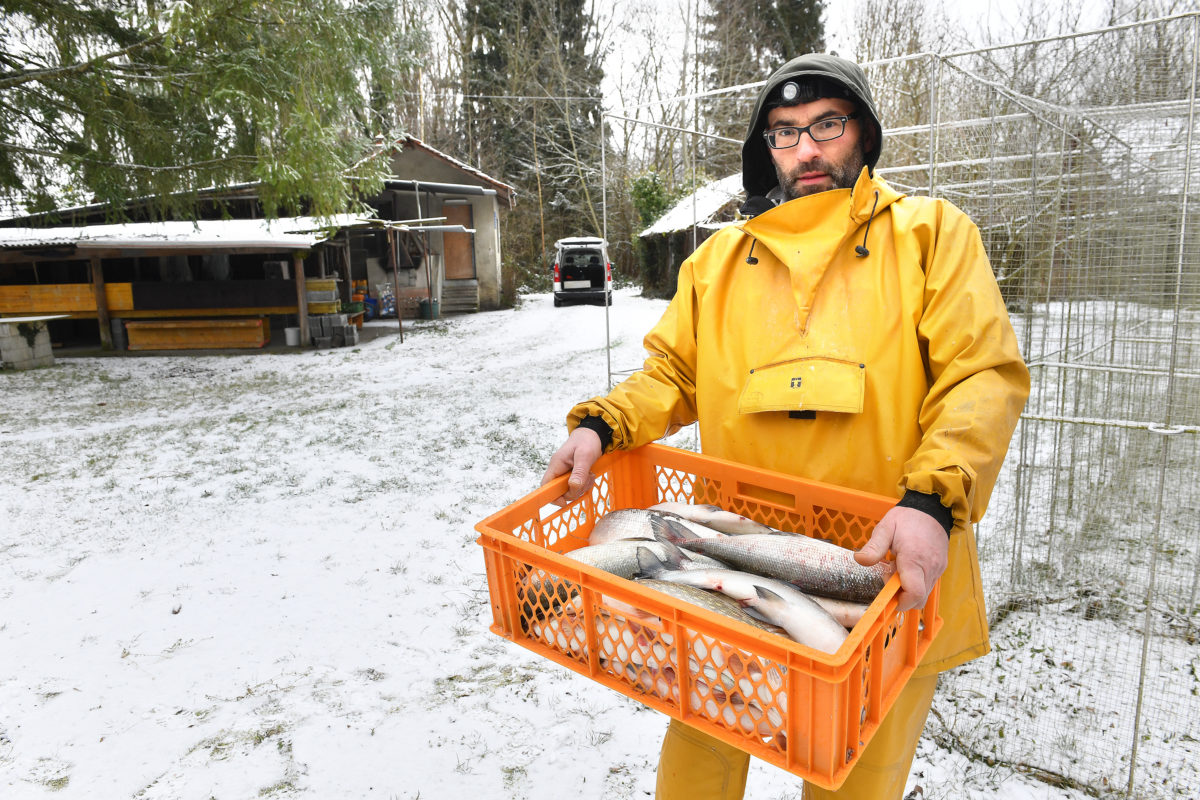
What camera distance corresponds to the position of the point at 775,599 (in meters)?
1.41

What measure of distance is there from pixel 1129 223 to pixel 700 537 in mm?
5232

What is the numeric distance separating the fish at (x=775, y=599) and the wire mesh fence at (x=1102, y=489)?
1.92 m

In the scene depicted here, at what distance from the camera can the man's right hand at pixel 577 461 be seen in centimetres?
174

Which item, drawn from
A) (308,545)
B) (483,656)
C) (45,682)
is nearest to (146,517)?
(308,545)

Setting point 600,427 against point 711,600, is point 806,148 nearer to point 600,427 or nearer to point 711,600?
point 600,427

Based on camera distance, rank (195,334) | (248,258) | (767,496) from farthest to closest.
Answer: (248,258) < (195,334) < (767,496)

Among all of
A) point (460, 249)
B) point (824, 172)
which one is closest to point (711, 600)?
point (824, 172)

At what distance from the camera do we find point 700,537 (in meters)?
1.74

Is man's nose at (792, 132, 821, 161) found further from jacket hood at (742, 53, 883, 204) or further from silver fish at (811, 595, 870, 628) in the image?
silver fish at (811, 595, 870, 628)

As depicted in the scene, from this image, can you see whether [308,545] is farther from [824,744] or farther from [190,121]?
[190,121]

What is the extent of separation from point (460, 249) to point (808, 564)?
21273 millimetres

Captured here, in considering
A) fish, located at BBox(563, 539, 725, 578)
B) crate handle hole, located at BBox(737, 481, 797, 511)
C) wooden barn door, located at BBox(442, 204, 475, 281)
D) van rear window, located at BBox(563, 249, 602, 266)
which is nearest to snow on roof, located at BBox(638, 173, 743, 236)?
van rear window, located at BBox(563, 249, 602, 266)

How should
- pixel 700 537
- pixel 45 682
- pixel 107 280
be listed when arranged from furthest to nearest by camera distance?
1. pixel 107 280
2. pixel 45 682
3. pixel 700 537

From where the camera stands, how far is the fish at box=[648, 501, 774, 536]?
175cm
